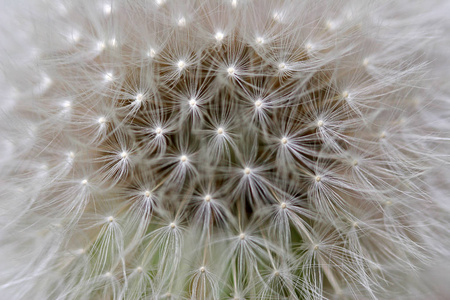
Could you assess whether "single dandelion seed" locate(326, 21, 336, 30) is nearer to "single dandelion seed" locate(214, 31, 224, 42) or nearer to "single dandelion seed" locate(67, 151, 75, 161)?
"single dandelion seed" locate(214, 31, 224, 42)

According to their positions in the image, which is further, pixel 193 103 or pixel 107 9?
pixel 107 9

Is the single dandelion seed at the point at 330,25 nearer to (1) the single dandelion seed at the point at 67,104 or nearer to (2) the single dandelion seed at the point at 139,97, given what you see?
(2) the single dandelion seed at the point at 139,97

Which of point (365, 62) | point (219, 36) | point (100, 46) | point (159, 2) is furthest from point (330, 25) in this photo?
point (100, 46)

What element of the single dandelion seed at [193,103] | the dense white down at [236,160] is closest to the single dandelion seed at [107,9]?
the dense white down at [236,160]

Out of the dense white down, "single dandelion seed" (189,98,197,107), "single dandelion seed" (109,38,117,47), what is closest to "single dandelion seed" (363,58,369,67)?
the dense white down

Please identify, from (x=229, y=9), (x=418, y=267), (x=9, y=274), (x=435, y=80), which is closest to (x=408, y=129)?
(x=435, y=80)

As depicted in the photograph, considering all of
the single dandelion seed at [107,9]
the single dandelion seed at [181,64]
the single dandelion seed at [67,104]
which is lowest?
the single dandelion seed at [67,104]

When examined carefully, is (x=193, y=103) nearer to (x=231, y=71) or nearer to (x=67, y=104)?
(x=231, y=71)

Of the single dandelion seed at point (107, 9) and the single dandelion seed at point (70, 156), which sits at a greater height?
the single dandelion seed at point (107, 9)
